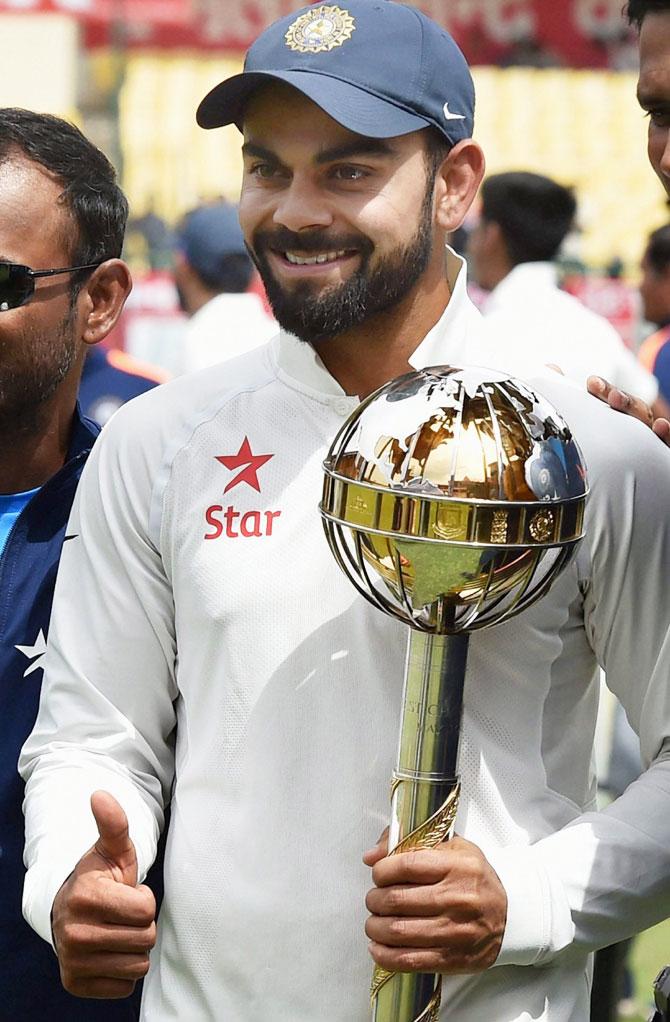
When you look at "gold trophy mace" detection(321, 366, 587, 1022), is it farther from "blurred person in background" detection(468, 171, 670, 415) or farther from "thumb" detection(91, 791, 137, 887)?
"blurred person in background" detection(468, 171, 670, 415)

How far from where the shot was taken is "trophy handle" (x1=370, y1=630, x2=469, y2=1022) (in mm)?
1943

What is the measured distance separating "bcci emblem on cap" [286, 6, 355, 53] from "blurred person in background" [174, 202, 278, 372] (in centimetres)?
423

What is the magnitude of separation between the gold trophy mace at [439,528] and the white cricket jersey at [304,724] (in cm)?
20

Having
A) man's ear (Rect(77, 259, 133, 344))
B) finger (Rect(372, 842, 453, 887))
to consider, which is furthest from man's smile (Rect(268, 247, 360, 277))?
finger (Rect(372, 842, 453, 887))

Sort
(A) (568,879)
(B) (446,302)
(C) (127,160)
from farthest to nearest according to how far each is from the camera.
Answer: (C) (127,160) → (B) (446,302) → (A) (568,879)

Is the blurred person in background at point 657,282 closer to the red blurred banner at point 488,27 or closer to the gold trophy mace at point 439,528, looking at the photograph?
the gold trophy mace at point 439,528

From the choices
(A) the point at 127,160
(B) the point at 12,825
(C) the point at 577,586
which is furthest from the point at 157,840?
(A) the point at 127,160

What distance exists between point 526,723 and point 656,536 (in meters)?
0.33

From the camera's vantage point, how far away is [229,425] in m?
2.38

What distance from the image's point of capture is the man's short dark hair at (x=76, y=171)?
2895mm

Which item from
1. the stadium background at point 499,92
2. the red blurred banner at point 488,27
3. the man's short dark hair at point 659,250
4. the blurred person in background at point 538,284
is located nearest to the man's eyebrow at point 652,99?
the blurred person in background at point 538,284

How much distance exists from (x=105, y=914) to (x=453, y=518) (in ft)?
2.37

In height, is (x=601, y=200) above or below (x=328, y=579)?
above

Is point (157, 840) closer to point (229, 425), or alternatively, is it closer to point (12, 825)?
point (12, 825)
